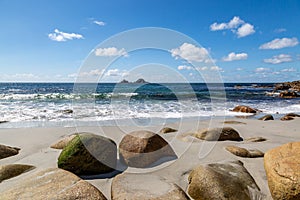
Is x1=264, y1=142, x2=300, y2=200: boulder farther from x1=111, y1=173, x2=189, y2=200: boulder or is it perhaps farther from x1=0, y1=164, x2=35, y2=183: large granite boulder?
x1=0, y1=164, x2=35, y2=183: large granite boulder

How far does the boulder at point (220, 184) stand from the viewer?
2723 millimetres

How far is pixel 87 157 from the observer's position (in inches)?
140

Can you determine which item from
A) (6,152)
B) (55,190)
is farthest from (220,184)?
(6,152)

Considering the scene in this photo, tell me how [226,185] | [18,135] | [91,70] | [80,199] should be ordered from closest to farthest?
[80,199], [226,185], [91,70], [18,135]

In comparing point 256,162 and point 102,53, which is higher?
point 102,53

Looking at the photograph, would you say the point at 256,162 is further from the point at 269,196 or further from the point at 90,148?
the point at 90,148

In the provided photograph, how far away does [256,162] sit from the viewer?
12.5 feet

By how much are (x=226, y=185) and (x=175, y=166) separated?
3.91ft

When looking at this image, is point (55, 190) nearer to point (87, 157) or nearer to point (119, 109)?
point (87, 157)

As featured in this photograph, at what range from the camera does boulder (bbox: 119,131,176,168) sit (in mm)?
3857

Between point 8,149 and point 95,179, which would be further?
point 8,149

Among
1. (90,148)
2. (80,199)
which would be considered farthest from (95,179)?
(80,199)

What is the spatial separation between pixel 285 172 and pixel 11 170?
149 inches

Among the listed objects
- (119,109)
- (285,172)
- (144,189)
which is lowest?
(119,109)
